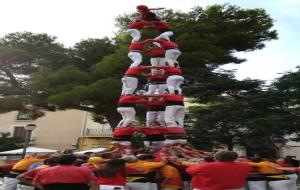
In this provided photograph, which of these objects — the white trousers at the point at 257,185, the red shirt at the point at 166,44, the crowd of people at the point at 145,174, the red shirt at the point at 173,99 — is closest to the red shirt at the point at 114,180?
the crowd of people at the point at 145,174

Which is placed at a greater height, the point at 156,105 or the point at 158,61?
the point at 158,61

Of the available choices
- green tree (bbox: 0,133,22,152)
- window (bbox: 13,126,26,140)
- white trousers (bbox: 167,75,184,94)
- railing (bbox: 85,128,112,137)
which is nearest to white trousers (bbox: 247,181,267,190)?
white trousers (bbox: 167,75,184,94)

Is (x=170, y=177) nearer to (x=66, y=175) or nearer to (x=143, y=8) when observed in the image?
(x=66, y=175)

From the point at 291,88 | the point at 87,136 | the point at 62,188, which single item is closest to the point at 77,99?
the point at 291,88

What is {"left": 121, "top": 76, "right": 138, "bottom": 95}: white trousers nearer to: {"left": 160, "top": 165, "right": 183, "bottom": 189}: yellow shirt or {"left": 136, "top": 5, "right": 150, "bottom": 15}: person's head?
{"left": 136, "top": 5, "right": 150, "bottom": 15}: person's head

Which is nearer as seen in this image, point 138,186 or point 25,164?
point 138,186

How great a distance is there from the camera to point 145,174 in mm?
7453

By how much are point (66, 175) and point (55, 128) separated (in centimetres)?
3212

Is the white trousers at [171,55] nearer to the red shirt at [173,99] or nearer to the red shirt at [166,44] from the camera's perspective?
the red shirt at [166,44]

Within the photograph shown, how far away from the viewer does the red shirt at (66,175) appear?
570cm

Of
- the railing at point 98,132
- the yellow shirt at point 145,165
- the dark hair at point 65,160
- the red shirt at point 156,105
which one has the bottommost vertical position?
the yellow shirt at point 145,165

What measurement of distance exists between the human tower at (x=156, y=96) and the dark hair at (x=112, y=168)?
3.35 meters

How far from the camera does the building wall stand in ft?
119

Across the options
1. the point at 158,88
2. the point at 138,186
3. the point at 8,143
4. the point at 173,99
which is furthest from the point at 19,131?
the point at 138,186
